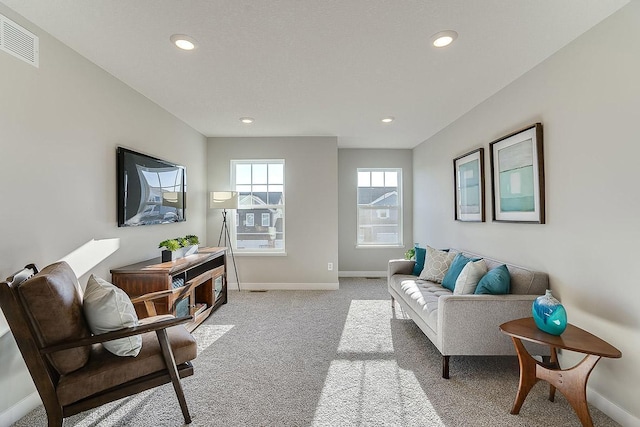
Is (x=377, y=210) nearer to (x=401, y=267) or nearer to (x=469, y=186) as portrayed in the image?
(x=401, y=267)

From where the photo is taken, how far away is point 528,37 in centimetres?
223

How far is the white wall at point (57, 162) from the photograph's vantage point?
195 cm

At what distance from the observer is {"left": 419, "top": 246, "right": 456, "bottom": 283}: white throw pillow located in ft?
11.8

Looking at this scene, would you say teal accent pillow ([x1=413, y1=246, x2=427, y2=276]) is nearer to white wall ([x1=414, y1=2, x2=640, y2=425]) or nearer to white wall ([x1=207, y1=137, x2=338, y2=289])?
white wall ([x1=414, y1=2, x2=640, y2=425])

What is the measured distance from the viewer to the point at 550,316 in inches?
76.1

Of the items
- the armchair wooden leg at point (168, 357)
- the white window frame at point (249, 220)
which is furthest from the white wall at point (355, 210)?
the armchair wooden leg at point (168, 357)

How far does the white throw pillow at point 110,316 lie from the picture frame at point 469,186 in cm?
337

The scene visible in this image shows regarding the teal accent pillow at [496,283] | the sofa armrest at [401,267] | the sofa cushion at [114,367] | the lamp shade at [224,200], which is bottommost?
the sofa cushion at [114,367]

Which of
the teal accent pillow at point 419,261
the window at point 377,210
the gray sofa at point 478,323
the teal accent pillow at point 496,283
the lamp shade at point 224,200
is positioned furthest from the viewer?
the window at point 377,210

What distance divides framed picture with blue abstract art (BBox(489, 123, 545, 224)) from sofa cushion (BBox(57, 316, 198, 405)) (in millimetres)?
2834

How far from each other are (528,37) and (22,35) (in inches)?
132


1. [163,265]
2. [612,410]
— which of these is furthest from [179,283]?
[612,410]

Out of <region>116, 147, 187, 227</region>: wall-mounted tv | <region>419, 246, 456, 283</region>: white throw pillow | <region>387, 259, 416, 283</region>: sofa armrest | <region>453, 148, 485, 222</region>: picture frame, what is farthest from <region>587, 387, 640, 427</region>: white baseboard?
<region>116, 147, 187, 227</region>: wall-mounted tv

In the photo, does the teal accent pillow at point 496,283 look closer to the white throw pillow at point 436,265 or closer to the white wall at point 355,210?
the white throw pillow at point 436,265
